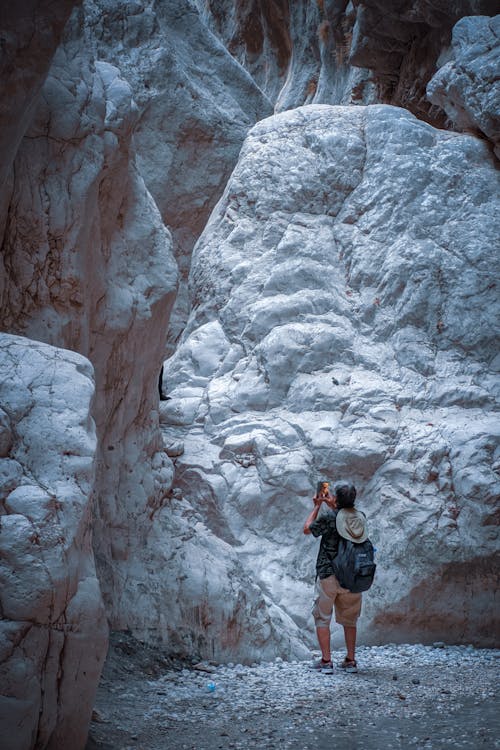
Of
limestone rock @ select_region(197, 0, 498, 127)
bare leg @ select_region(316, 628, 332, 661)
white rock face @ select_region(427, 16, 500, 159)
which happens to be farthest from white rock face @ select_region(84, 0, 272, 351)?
bare leg @ select_region(316, 628, 332, 661)

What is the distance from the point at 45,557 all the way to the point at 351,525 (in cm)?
306

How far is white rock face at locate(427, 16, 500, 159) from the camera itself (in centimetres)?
948

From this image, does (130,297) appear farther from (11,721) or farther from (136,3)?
(136,3)

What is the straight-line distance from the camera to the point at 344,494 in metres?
6.09

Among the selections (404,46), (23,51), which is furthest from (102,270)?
(404,46)

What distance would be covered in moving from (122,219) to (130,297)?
704 mm

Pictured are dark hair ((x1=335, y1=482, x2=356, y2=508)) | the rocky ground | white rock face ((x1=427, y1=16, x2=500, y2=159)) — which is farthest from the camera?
white rock face ((x1=427, y1=16, x2=500, y2=159))

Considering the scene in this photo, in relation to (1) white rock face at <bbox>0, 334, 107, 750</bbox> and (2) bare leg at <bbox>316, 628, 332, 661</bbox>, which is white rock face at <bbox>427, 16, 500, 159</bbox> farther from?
(1) white rock face at <bbox>0, 334, 107, 750</bbox>

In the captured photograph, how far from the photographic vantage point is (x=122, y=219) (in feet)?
21.1

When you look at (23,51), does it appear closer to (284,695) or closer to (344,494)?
(344,494)

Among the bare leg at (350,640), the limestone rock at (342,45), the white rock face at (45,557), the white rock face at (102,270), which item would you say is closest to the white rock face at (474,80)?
the limestone rock at (342,45)

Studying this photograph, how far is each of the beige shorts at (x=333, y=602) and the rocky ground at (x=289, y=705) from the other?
39cm

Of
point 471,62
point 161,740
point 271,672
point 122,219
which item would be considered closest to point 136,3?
point 471,62

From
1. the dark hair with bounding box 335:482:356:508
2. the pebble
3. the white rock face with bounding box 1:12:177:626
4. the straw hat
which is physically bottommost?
the pebble
